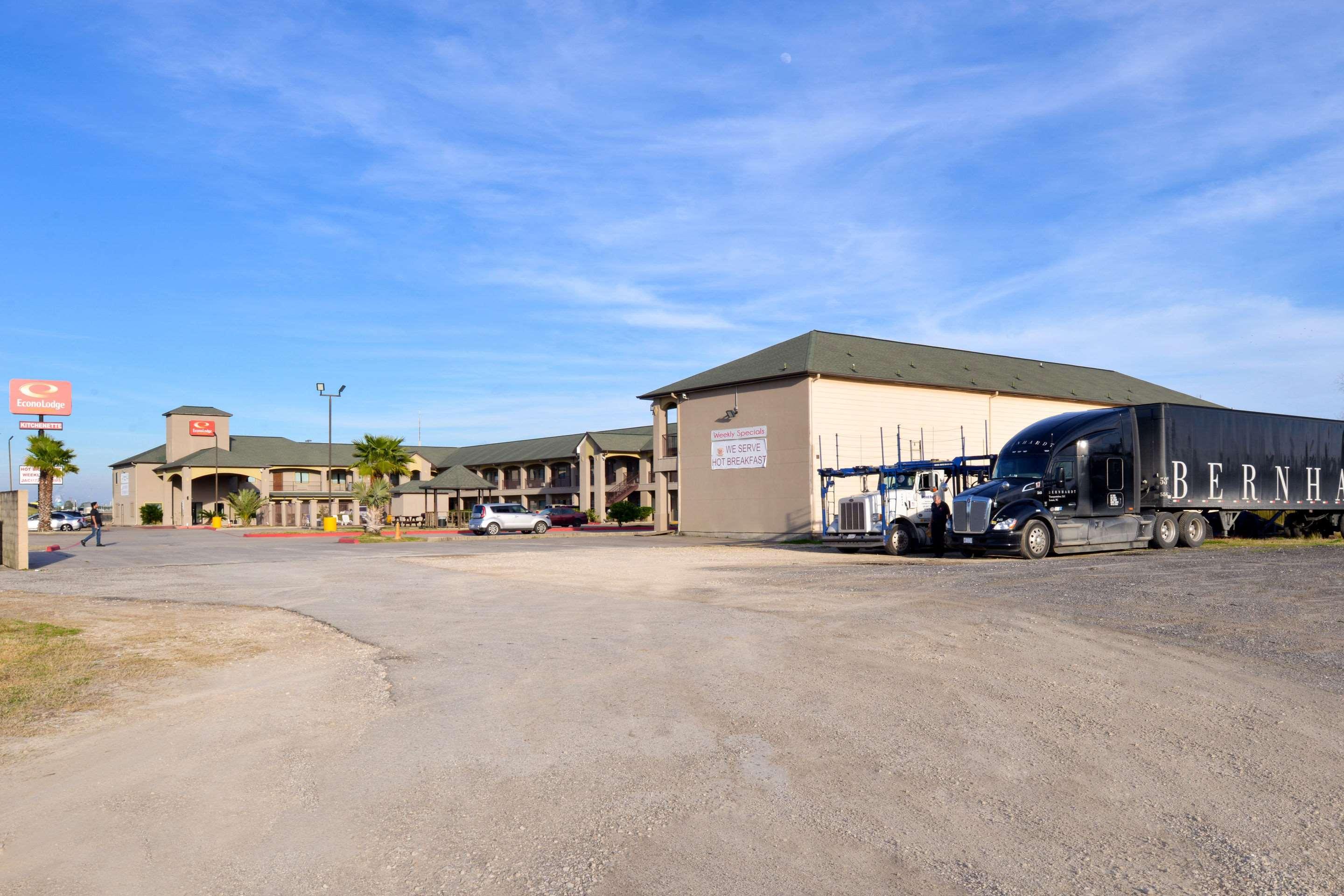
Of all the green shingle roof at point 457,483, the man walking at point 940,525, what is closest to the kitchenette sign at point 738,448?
the man walking at point 940,525

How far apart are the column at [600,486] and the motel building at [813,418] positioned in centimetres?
2180

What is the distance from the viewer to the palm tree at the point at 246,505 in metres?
67.7

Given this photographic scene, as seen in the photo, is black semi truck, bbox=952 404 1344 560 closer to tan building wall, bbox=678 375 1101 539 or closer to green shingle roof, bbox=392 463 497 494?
tan building wall, bbox=678 375 1101 539

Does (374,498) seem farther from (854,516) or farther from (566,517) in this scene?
(854,516)

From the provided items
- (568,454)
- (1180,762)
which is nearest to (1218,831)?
(1180,762)

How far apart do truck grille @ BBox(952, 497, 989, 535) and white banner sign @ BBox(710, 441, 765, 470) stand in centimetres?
1604

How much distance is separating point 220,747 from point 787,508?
32333mm

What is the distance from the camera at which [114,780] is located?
5980mm

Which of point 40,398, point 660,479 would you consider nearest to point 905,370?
point 660,479

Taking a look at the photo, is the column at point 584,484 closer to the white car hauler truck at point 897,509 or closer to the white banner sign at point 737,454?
the white banner sign at point 737,454

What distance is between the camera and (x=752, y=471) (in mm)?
40000

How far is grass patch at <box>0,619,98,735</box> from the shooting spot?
26.2 feet

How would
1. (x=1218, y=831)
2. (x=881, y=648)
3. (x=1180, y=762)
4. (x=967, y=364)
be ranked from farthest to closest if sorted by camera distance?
(x=967, y=364), (x=881, y=648), (x=1180, y=762), (x=1218, y=831)

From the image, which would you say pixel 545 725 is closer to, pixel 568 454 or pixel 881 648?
pixel 881 648
